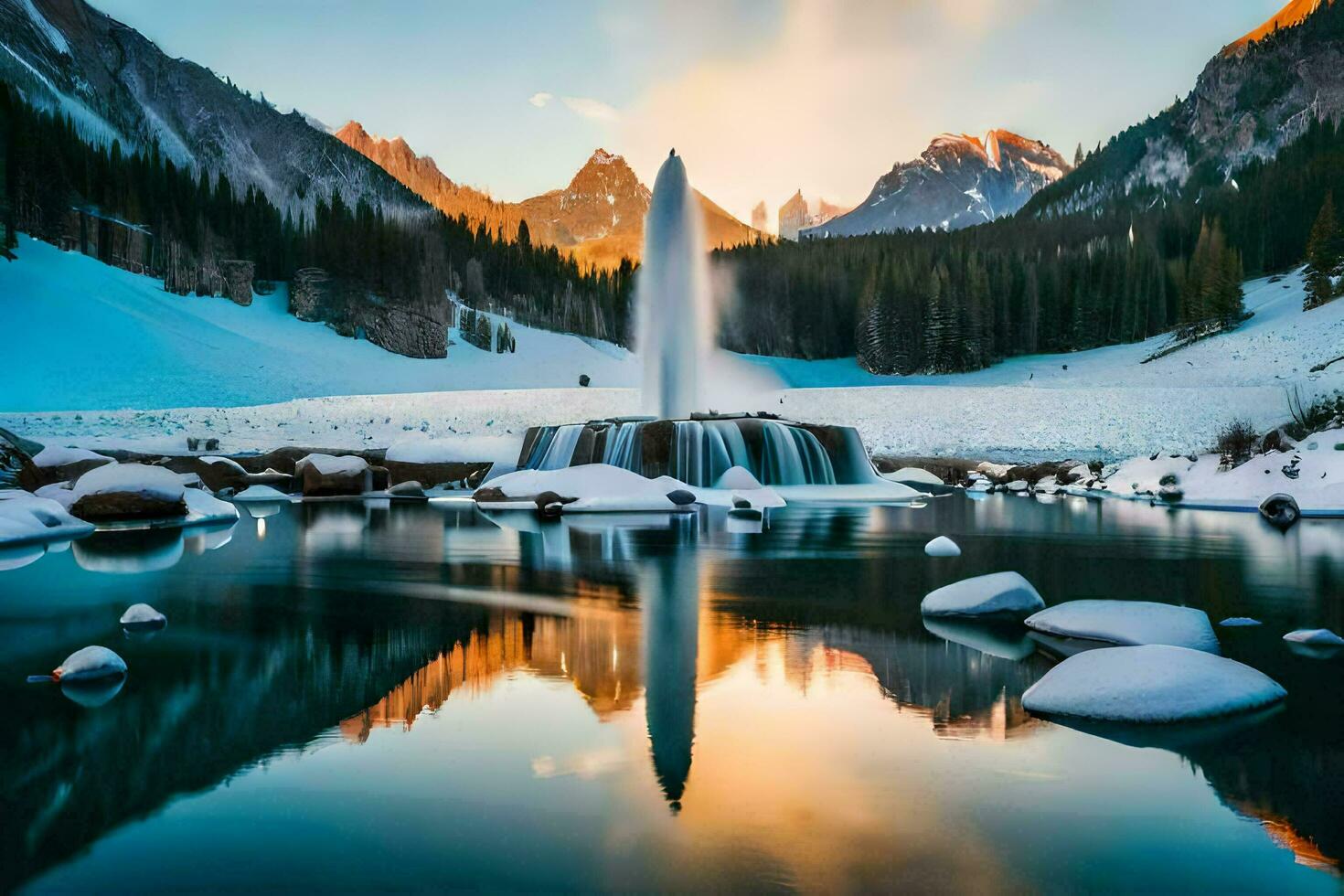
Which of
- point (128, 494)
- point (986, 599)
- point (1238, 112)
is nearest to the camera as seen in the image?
point (986, 599)

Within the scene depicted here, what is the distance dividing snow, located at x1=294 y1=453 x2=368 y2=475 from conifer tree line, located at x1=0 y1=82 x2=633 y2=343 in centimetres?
4005

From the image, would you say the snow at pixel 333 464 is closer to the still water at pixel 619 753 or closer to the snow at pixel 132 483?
the snow at pixel 132 483

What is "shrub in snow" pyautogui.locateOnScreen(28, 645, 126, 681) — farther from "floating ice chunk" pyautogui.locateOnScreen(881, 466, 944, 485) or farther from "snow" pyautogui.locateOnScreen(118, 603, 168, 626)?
"floating ice chunk" pyautogui.locateOnScreen(881, 466, 944, 485)

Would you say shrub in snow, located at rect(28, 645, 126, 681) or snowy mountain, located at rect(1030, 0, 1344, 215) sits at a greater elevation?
snowy mountain, located at rect(1030, 0, 1344, 215)

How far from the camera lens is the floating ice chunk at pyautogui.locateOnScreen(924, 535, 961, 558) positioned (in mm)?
11820

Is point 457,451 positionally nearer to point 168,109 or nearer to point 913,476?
point 913,476

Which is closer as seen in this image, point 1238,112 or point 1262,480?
point 1262,480

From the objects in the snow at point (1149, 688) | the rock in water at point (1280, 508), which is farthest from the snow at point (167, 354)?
the snow at point (1149, 688)

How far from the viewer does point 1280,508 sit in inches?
711

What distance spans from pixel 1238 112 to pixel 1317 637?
170 metres

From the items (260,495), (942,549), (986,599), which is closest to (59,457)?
(260,495)

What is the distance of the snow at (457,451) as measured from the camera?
101ft

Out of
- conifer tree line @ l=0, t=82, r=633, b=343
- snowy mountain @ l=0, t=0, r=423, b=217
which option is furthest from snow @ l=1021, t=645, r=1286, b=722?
snowy mountain @ l=0, t=0, r=423, b=217

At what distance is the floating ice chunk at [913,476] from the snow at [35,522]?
2729cm
